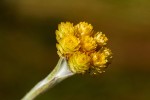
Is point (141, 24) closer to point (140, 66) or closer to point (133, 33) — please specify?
point (133, 33)

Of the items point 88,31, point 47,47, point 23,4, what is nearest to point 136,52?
point 47,47

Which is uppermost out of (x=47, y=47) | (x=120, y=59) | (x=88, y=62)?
(x=47, y=47)

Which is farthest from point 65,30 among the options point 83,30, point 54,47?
point 54,47

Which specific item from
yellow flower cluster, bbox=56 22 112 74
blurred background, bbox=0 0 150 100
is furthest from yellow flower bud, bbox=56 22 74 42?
blurred background, bbox=0 0 150 100

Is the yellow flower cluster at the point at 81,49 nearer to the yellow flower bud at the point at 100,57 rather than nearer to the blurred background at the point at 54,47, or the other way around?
the yellow flower bud at the point at 100,57

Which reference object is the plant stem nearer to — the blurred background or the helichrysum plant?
the helichrysum plant

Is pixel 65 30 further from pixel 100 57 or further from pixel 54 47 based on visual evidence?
pixel 54 47

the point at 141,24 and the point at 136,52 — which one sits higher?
the point at 141,24

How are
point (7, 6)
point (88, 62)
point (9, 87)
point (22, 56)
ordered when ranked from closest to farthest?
point (88, 62) → point (9, 87) → point (22, 56) → point (7, 6)

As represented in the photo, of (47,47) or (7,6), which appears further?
(7,6)
